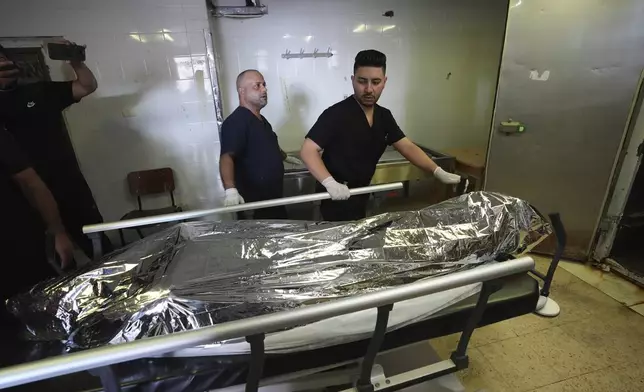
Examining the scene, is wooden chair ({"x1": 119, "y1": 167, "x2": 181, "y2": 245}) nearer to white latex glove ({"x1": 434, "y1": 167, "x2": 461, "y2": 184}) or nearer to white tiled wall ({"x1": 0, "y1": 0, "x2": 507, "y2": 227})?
white tiled wall ({"x1": 0, "y1": 0, "x2": 507, "y2": 227})

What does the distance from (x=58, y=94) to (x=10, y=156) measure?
686mm

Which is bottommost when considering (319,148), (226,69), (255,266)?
(255,266)

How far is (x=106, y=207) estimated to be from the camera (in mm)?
2312

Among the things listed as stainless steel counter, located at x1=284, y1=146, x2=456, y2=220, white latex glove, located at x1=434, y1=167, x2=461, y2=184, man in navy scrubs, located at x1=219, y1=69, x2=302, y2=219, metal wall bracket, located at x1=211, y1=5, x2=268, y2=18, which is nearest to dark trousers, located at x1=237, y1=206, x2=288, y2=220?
man in navy scrubs, located at x1=219, y1=69, x2=302, y2=219

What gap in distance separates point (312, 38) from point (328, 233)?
190 cm

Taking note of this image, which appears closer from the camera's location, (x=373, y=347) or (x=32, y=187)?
(x=373, y=347)

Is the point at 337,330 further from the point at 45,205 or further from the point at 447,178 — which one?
the point at 45,205

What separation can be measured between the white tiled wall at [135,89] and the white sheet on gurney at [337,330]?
1783 millimetres

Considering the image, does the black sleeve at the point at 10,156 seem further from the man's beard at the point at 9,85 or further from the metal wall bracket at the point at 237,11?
the metal wall bracket at the point at 237,11

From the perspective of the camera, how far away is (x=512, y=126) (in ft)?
7.04

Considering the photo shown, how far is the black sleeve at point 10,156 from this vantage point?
4.18 feet

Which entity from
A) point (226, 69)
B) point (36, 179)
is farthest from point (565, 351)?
point (226, 69)

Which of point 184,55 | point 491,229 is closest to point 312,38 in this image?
point 184,55

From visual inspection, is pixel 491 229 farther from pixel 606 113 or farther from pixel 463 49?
pixel 463 49
